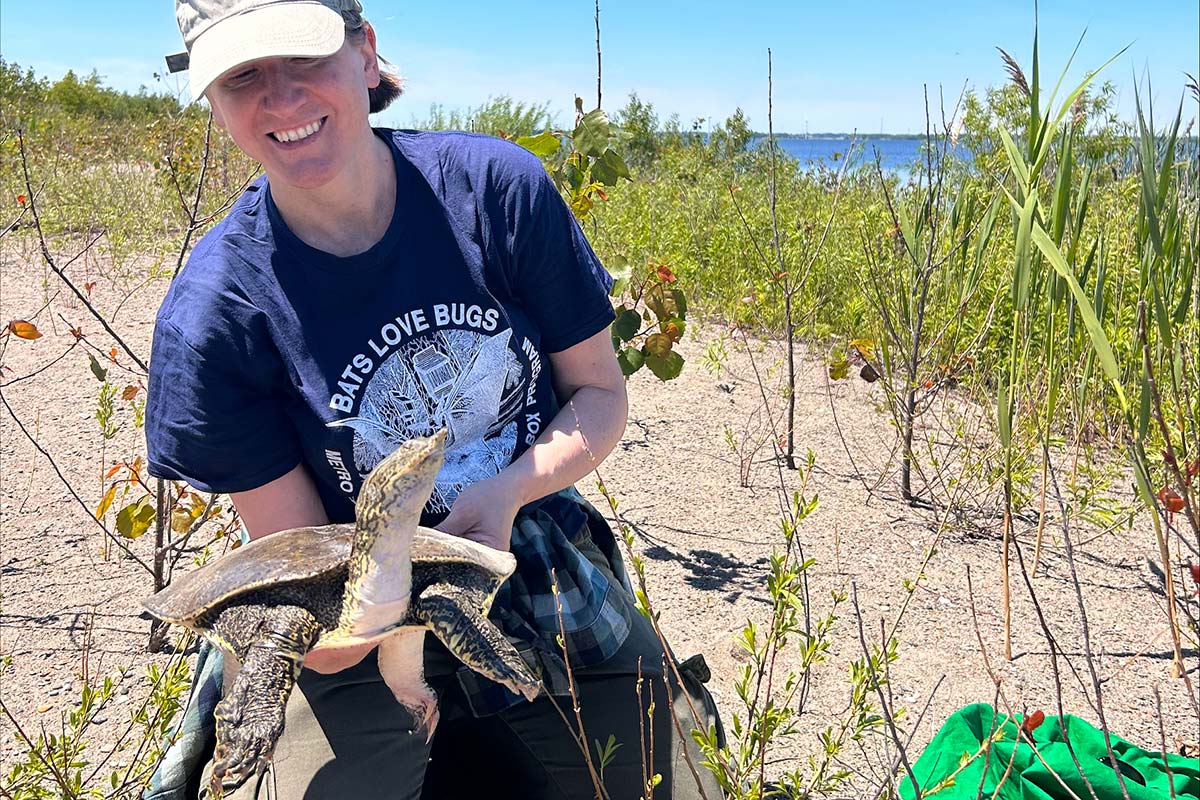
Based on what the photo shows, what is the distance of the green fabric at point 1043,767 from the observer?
1915 mm

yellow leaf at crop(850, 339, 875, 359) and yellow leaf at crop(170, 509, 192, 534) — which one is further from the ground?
yellow leaf at crop(850, 339, 875, 359)

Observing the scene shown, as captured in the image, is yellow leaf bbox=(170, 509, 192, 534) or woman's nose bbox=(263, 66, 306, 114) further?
yellow leaf bbox=(170, 509, 192, 534)

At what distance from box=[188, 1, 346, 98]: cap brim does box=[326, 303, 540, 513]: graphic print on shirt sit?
1.67ft

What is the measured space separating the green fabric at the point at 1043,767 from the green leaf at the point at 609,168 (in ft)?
6.67

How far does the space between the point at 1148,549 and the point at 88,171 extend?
457 inches

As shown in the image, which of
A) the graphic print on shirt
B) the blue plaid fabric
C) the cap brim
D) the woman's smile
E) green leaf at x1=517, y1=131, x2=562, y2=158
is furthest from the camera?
green leaf at x1=517, y1=131, x2=562, y2=158

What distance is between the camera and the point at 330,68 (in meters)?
1.71

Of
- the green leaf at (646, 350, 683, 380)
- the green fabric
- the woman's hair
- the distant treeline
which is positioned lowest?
the green fabric

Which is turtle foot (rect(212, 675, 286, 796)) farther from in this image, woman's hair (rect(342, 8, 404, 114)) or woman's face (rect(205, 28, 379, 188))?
woman's hair (rect(342, 8, 404, 114))

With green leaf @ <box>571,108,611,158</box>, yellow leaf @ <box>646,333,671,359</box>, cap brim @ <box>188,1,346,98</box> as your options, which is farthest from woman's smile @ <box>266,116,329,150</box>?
yellow leaf @ <box>646,333,671,359</box>


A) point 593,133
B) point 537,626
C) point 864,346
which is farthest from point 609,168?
point 537,626

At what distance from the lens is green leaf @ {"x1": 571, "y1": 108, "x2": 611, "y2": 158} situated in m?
3.23

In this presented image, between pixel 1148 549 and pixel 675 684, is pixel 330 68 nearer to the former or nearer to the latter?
pixel 675 684

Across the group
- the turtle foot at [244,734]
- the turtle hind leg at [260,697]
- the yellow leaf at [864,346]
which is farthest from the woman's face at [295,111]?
the yellow leaf at [864,346]
